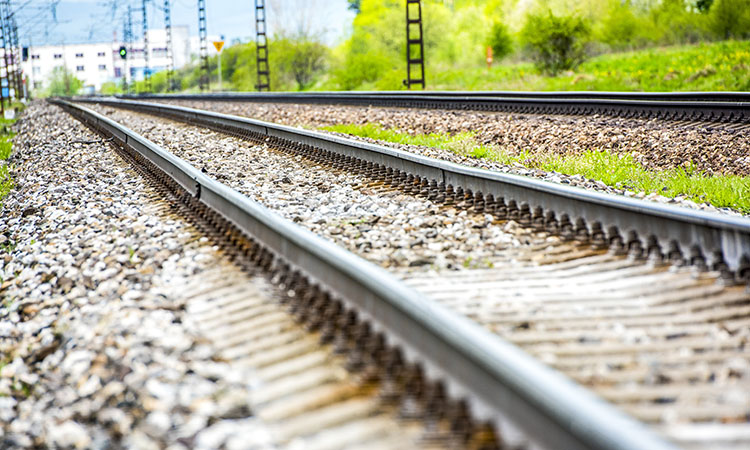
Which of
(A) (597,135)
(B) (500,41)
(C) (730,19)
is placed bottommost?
(A) (597,135)

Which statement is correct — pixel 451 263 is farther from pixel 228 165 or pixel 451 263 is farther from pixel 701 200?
pixel 228 165

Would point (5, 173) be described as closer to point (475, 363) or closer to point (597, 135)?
point (597, 135)

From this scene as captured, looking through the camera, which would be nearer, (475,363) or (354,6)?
(475,363)

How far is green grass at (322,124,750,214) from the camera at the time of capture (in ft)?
20.4

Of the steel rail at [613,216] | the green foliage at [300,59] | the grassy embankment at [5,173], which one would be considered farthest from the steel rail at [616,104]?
the green foliage at [300,59]

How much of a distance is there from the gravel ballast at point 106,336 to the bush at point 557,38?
26.4 metres

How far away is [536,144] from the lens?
9.61 m

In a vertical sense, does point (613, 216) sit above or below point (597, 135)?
below

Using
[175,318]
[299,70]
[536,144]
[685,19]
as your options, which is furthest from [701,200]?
[299,70]

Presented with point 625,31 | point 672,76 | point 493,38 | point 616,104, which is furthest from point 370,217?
point 493,38

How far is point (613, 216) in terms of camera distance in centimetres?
443

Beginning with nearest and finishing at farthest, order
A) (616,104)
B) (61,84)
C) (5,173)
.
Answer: (5,173) → (616,104) → (61,84)

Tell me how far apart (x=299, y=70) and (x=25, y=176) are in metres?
47.7

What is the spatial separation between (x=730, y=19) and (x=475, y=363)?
37.1 m
